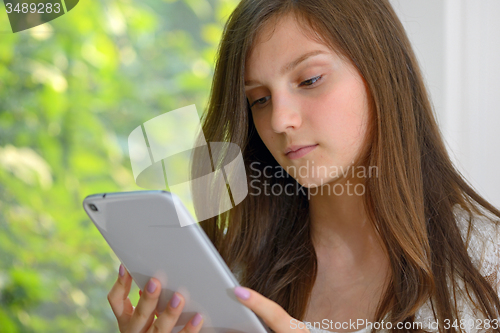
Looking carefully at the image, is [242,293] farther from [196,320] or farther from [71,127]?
[71,127]

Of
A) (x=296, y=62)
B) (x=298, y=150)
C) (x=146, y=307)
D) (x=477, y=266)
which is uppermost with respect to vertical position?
(x=296, y=62)

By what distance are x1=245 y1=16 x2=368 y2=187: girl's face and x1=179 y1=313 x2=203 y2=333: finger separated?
0.25m

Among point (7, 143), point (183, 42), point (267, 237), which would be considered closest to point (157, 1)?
point (183, 42)

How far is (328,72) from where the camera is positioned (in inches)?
22.4

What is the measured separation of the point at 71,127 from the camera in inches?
30.7

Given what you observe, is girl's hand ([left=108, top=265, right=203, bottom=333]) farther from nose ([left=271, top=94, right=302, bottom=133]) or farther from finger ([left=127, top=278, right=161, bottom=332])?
nose ([left=271, top=94, right=302, bottom=133])

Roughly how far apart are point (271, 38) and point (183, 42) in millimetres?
306

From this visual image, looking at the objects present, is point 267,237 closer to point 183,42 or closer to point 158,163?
point 158,163

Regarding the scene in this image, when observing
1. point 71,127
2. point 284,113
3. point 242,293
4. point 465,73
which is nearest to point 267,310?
point 242,293

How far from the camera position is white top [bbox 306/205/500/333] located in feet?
1.85

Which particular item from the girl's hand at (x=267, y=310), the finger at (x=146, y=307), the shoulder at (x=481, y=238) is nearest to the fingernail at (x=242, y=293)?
the girl's hand at (x=267, y=310)

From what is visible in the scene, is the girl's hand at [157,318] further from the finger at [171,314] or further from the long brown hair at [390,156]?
the long brown hair at [390,156]

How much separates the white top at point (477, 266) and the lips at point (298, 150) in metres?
0.25

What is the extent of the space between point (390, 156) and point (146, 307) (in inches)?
16.0
